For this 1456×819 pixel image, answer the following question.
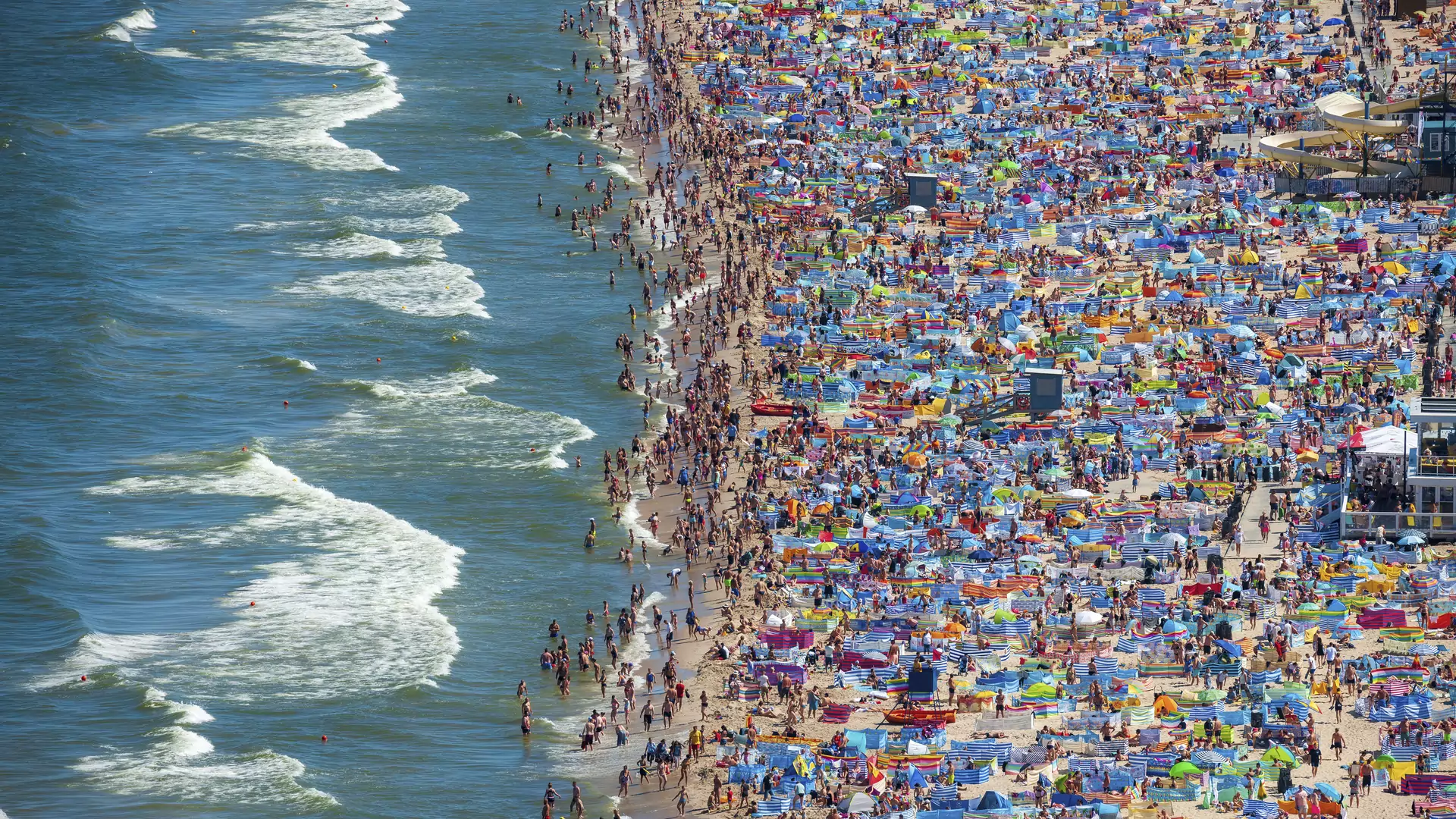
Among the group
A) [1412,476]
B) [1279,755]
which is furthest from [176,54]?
[1279,755]

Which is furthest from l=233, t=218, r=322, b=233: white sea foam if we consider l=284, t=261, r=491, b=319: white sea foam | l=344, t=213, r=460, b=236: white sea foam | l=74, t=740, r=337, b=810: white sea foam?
l=74, t=740, r=337, b=810: white sea foam

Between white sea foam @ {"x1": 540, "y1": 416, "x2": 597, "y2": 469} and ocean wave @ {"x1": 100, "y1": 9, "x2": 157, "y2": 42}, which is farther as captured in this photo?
ocean wave @ {"x1": 100, "y1": 9, "x2": 157, "y2": 42}

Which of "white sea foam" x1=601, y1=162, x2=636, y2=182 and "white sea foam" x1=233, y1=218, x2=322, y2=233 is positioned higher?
"white sea foam" x1=601, y1=162, x2=636, y2=182

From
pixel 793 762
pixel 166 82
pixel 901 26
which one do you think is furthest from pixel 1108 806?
pixel 166 82

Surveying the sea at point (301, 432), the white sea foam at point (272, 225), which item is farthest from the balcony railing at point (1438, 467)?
the white sea foam at point (272, 225)

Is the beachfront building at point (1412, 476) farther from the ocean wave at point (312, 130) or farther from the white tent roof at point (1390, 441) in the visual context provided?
the ocean wave at point (312, 130)

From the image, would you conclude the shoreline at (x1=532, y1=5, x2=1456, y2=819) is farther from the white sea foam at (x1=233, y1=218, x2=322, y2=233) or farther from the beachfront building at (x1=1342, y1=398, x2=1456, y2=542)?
the white sea foam at (x1=233, y1=218, x2=322, y2=233)
